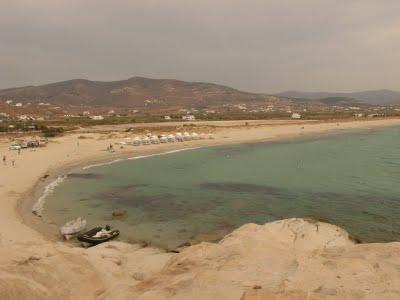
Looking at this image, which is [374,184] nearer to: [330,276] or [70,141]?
[330,276]

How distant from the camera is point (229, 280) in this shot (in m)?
13.1

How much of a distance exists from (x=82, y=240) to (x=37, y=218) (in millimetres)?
6704

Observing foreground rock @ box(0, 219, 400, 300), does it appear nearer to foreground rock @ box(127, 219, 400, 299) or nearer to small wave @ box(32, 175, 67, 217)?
foreground rock @ box(127, 219, 400, 299)

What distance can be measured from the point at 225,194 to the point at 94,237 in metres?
15.9

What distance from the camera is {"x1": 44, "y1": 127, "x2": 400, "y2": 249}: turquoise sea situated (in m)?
26.8

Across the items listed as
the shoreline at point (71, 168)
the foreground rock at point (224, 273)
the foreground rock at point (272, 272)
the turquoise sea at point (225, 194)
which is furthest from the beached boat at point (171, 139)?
the foreground rock at point (272, 272)

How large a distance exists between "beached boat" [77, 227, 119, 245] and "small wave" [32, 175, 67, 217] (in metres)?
6.99

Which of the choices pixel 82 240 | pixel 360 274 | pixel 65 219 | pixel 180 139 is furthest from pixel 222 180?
pixel 180 139

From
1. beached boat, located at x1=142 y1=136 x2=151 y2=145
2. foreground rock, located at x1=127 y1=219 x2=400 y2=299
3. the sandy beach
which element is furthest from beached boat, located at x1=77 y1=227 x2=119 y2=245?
beached boat, located at x1=142 y1=136 x2=151 y2=145

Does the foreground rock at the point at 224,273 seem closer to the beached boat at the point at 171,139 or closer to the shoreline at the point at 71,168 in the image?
the shoreline at the point at 71,168

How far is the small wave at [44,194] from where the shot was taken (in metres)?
30.2

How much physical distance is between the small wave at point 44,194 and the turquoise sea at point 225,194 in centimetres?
57

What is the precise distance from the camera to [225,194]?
36.7 meters

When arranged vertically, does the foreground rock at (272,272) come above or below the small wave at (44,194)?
above
